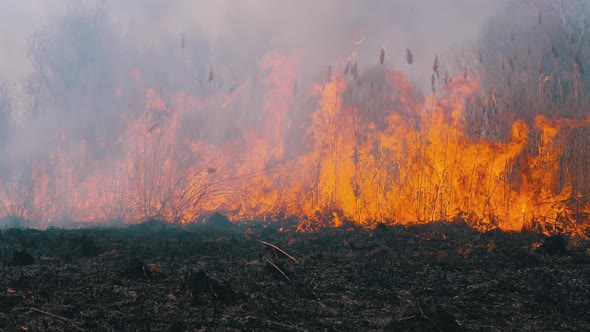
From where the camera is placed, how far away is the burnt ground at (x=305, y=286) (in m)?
7.50

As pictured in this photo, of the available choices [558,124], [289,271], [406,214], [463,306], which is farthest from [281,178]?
[463,306]

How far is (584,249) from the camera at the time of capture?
14.4 metres

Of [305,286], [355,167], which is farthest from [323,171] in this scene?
[305,286]

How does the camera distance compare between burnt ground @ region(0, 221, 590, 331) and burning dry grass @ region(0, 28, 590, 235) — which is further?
burning dry grass @ region(0, 28, 590, 235)

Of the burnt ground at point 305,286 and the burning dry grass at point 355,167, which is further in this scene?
the burning dry grass at point 355,167

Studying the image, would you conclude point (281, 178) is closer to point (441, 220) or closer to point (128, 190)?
point (128, 190)

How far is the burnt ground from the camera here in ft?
24.6

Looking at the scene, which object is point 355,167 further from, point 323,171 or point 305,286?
point 305,286

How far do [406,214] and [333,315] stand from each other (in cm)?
1489

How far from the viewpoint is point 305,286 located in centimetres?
1074

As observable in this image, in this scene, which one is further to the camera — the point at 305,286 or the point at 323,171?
the point at 323,171

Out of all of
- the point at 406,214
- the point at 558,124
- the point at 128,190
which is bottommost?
the point at 406,214

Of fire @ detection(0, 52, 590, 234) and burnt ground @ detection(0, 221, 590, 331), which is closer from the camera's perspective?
burnt ground @ detection(0, 221, 590, 331)

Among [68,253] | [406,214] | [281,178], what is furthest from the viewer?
[281,178]
